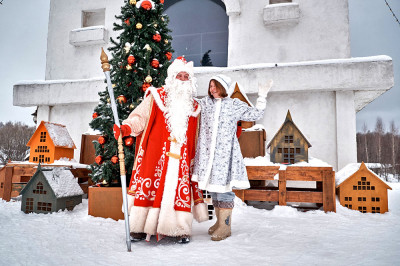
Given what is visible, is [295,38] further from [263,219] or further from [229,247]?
[229,247]

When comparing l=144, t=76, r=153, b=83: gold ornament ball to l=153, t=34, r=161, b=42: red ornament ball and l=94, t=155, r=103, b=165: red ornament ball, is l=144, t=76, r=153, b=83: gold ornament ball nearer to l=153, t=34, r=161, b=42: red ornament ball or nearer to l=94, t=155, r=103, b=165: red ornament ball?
l=153, t=34, r=161, b=42: red ornament ball

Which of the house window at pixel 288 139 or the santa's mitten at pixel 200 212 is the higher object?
the house window at pixel 288 139

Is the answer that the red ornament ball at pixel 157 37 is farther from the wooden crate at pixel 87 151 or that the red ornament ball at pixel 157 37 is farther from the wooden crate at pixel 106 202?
the wooden crate at pixel 87 151

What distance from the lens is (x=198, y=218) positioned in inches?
103

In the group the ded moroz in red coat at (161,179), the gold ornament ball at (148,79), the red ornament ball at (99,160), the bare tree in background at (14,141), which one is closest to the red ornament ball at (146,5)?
the gold ornament ball at (148,79)

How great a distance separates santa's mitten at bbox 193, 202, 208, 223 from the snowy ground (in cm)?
21

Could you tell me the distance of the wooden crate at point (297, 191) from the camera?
11.8ft

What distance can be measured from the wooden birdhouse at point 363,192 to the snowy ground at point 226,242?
191mm

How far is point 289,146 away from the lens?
3.96m

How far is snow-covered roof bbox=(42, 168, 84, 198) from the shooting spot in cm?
351

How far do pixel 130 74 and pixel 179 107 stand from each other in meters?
1.27

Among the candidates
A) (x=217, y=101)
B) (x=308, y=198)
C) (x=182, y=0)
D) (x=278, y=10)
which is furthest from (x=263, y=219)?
(x=182, y=0)

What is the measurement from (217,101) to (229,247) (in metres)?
1.50

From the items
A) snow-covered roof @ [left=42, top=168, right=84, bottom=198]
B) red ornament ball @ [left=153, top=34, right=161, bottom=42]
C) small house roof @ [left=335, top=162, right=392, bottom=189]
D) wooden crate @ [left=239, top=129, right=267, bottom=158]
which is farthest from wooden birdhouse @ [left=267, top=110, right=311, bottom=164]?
snow-covered roof @ [left=42, top=168, right=84, bottom=198]
